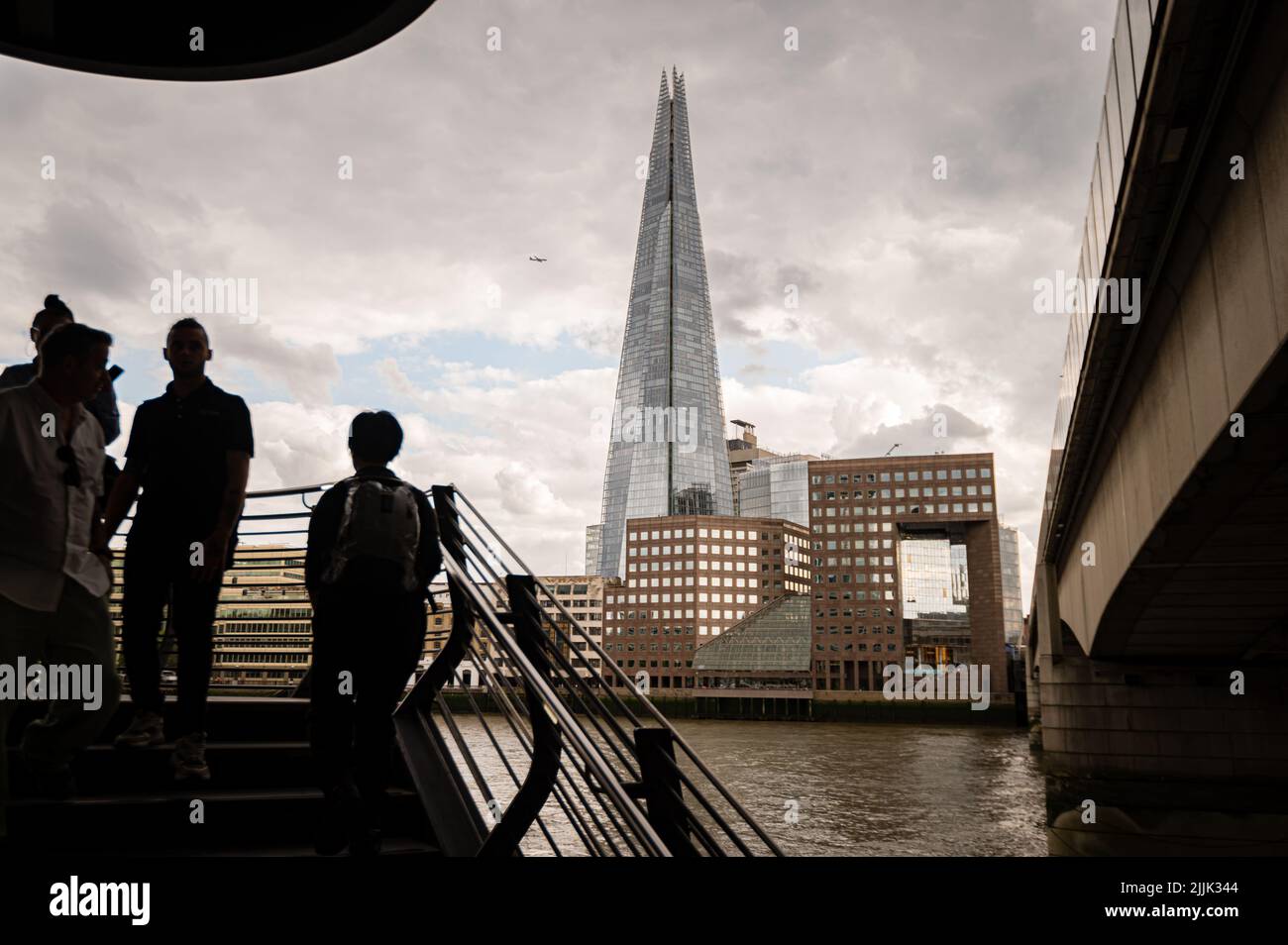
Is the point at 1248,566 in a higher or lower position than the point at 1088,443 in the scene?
lower

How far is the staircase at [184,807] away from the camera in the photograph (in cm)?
329

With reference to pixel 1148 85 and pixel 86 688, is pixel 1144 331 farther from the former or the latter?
pixel 86 688

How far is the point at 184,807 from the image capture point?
11.4 ft

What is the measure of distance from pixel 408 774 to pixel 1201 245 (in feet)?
21.5

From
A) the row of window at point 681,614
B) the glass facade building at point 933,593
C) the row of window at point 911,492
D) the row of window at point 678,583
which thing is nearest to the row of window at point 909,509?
the row of window at point 911,492

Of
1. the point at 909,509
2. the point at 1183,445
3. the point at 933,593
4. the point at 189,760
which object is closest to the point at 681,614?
the point at 909,509

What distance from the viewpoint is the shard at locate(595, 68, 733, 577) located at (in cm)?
16250

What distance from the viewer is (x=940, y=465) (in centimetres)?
11469

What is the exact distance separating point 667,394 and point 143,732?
163m

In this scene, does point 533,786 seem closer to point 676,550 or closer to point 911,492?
point 911,492

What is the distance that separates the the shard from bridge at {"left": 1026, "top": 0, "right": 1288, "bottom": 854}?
445 feet
